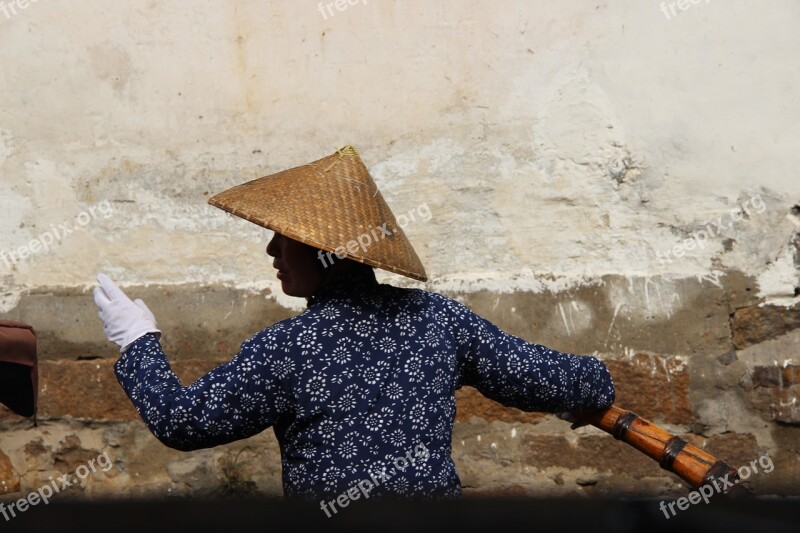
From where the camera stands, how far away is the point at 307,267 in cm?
267

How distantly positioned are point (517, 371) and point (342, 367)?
0.48 m

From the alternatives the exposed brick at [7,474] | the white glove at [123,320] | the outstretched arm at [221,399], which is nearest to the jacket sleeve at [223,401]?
the outstretched arm at [221,399]

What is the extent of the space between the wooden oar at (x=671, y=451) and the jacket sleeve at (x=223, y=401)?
88cm

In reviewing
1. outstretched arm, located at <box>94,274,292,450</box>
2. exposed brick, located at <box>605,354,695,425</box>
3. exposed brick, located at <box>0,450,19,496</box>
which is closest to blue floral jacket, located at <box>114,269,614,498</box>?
outstretched arm, located at <box>94,274,292,450</box>

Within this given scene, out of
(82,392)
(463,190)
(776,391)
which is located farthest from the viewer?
(82,392)

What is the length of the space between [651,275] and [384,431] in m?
1.99

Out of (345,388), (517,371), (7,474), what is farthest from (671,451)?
(7,474)

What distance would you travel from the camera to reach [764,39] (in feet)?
13.4

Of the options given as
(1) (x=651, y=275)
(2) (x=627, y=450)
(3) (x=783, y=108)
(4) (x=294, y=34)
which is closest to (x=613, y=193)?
(1) (x=651, y=275)

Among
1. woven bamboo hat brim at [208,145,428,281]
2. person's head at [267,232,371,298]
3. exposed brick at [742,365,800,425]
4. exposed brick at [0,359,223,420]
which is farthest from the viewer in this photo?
exposed brick at [0,359,223,420]

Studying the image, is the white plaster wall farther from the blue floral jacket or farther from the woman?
the blue floral jacket

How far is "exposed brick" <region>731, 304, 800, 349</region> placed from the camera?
4137 mm

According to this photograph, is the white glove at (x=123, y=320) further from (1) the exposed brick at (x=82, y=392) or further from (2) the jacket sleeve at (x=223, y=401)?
(1) the exposed brick at (x=82, y=392)

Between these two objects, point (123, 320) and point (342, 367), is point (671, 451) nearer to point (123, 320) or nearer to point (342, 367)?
point (342, 367)
